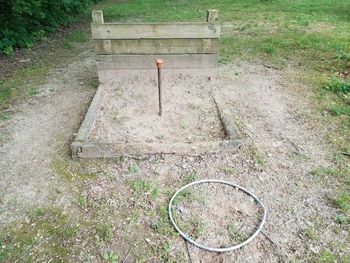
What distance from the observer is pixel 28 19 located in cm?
667

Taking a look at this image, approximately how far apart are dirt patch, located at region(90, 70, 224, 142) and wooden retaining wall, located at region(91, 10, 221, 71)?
0.16 m

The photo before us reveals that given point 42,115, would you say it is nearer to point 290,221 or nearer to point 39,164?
point 39,164

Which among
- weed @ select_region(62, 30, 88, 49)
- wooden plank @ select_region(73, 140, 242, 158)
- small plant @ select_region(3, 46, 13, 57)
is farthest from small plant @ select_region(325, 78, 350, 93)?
small plant @ select_region(3, 46, 13, 57)

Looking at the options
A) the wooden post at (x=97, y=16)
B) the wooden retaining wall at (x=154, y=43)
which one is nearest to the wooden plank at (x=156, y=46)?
the wooden retaining wall at (x=154, y=43)

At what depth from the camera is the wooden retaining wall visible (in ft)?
13.2

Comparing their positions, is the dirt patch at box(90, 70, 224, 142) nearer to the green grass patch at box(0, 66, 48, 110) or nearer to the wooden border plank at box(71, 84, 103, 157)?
the wooden border plank at box(71, 84, 103, 157)

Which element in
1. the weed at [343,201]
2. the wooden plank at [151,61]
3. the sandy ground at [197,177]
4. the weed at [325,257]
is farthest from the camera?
the wooden plank at [151,61]

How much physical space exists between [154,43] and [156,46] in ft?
0.16

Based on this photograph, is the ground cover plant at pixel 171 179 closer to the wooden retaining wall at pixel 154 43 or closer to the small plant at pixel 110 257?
the small plant at pixel 110 257

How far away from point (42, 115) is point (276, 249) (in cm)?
314

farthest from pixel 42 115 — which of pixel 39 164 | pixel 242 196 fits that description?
pixel 242 196

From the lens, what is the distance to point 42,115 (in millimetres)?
3932

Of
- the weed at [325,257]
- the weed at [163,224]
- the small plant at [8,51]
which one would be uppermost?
the small plant at [8,51]

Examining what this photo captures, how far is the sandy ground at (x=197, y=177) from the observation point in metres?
2.24
